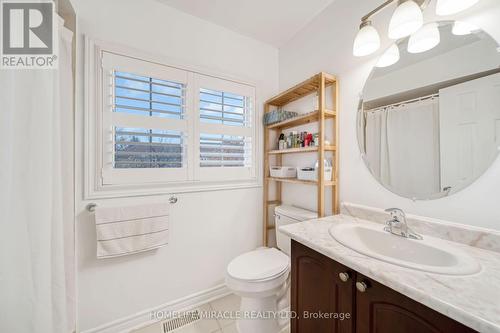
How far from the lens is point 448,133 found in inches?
34.8

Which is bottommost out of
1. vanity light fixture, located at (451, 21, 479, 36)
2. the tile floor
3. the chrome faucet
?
the tile floor

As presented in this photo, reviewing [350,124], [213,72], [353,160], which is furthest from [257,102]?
[353,160]

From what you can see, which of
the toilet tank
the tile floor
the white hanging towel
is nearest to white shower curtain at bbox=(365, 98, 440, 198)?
the toilet tank

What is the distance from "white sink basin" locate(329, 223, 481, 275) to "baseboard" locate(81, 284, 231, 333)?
125cm

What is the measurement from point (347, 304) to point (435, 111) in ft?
3.21

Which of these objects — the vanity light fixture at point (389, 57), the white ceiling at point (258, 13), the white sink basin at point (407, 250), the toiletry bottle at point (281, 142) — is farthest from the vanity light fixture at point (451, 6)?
the toiletry bottle at point (281, 142)

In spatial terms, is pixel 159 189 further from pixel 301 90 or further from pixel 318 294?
pixel 301 90

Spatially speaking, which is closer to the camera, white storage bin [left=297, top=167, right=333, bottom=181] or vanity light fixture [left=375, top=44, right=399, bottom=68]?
vanity light fixture [left=375, top=44, right=399, bottom=68]

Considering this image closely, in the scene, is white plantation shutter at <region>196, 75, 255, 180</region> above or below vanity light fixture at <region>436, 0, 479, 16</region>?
below

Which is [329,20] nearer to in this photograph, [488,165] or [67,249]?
[488,165]

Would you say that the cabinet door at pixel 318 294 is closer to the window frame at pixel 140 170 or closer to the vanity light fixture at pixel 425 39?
the window frame at pixel 140 170

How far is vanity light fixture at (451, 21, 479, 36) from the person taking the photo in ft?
2.72

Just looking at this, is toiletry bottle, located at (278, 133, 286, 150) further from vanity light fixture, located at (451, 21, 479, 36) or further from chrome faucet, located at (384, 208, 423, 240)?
vanity light fixture, located at (451, 21, 479, 36)

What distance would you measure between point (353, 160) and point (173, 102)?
4.58 feet
